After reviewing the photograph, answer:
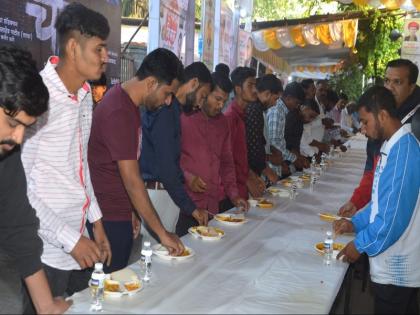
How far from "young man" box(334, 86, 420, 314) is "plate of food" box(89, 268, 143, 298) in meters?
0.96

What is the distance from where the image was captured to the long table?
1.57 m

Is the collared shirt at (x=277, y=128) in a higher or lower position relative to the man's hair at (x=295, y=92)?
lower

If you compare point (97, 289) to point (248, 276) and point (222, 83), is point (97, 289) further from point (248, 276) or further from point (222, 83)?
point (222, 83)

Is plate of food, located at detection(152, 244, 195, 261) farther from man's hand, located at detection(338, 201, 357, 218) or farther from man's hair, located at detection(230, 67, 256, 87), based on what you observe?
man's hair, located at detection(230, 67, 256, 87)

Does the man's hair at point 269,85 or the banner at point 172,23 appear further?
the man's hair at point 269,85

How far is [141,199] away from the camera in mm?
2006

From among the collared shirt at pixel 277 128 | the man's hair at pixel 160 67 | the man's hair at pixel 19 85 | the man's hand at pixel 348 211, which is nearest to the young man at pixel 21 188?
the man's hair at pixel 19 85

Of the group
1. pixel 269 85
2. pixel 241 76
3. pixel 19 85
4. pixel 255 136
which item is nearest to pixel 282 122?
pixel 269 85

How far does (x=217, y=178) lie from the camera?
316 centimetres

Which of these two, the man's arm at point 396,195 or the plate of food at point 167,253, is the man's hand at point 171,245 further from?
the man's arm at point 396,195

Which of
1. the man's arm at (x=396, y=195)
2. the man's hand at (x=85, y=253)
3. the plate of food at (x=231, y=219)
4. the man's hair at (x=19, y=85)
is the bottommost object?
the plate of food at (x=231, y=219)

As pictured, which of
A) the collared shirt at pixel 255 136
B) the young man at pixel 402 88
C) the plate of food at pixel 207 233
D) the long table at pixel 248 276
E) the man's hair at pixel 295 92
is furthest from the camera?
the man's hair at pixel 295 92

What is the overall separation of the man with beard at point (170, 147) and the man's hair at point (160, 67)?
0.40 meters

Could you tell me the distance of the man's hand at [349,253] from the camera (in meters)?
2.06
